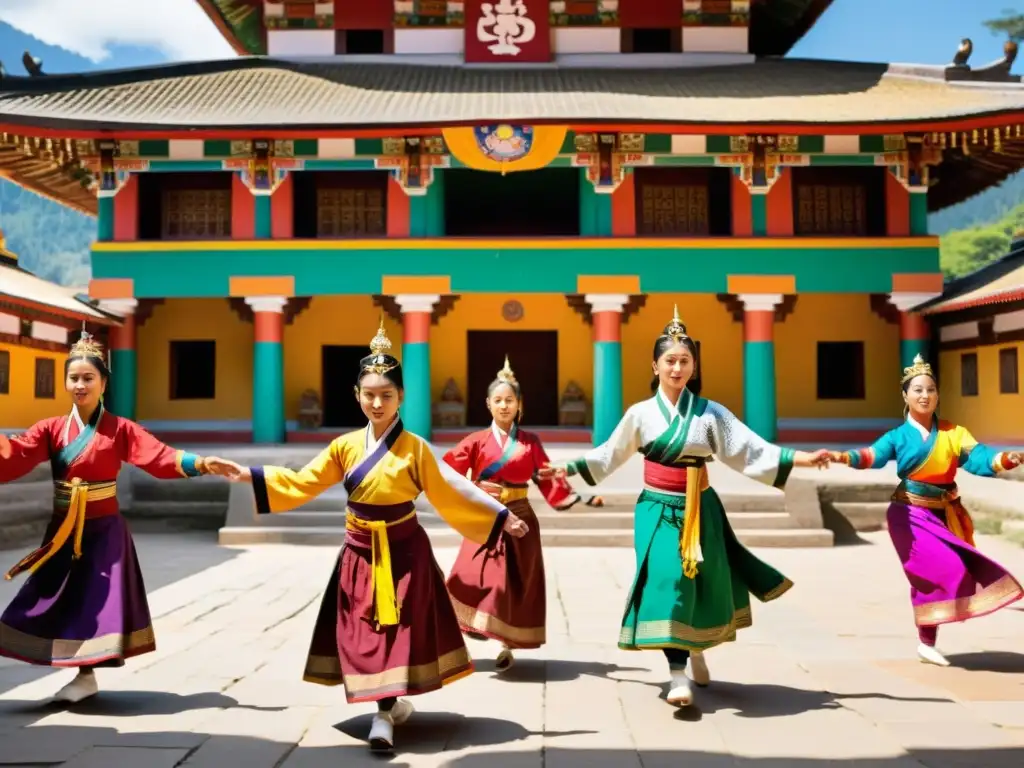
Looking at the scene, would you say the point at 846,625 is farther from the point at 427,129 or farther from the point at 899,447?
the point at 427,129

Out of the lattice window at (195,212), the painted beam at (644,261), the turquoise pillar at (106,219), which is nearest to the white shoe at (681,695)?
the painted beam at (644,261)

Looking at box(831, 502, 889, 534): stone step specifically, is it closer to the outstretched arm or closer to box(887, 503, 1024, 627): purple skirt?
box(887, 503, 1024, 627): purple skirt

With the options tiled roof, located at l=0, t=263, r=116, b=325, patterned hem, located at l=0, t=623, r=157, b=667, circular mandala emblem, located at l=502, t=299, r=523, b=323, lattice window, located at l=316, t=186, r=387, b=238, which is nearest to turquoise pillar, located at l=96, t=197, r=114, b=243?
tiled roof, located at l=0, t=263, r=116, b=325

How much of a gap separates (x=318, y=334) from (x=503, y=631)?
12.0 meters

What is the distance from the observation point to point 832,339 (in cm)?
1576

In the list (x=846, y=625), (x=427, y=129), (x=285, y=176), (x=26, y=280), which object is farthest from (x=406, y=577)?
(x=26, y=280)

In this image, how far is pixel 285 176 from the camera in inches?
552

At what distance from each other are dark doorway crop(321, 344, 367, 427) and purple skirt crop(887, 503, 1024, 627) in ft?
40.1

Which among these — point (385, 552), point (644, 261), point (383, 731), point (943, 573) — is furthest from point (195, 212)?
point (943, 573)

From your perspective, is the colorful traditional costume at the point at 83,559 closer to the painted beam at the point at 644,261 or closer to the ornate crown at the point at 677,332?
the ornate crown at the point at 677,332

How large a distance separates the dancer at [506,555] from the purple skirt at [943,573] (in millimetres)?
2012

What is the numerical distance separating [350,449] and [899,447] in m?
3.24

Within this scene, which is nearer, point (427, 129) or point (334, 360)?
point (427, 129)

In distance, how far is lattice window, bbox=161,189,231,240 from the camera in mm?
14594
